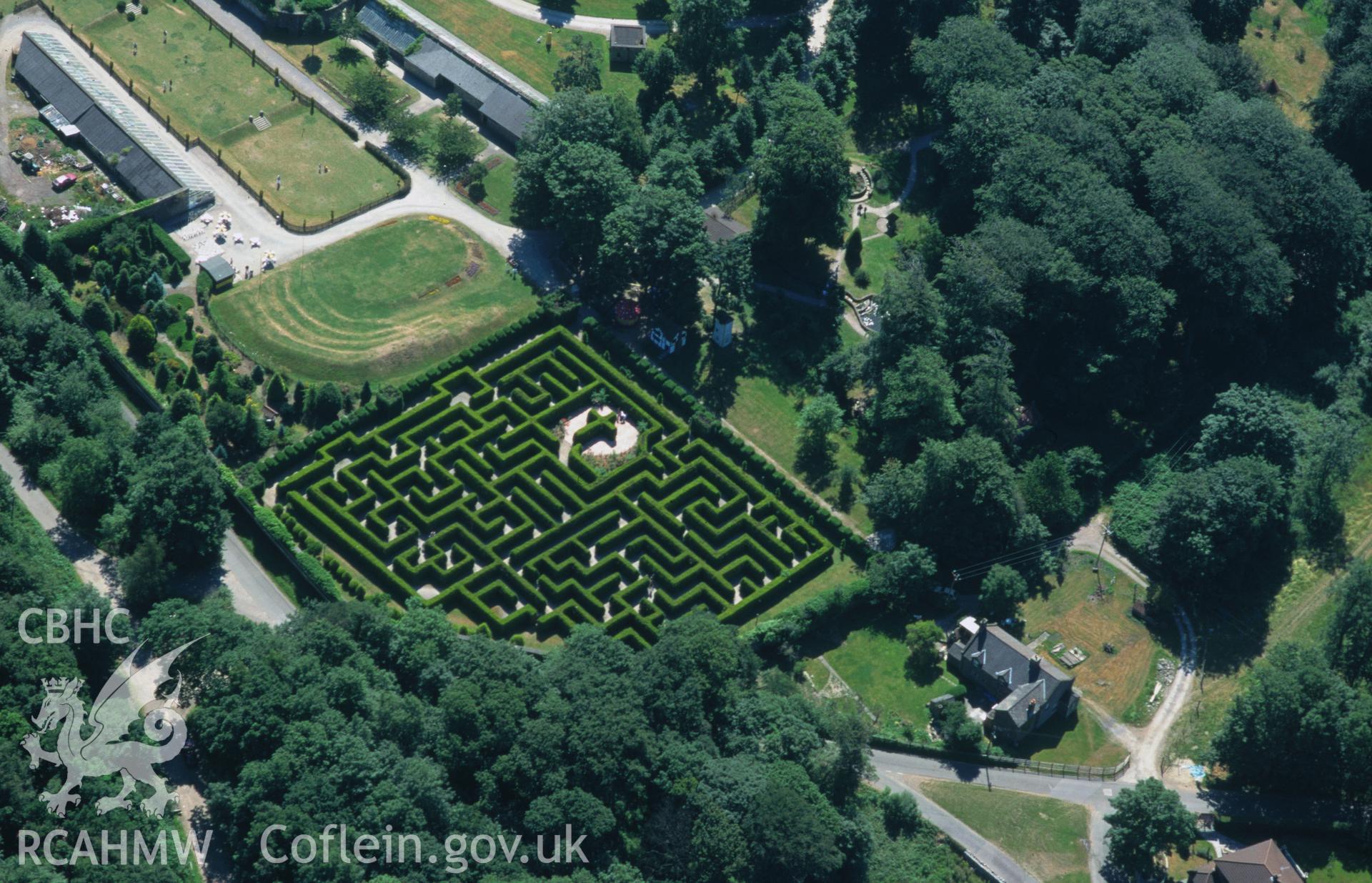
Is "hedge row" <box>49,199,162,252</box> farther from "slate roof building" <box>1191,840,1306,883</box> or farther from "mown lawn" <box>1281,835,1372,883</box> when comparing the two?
"mown lawn" <box>1281,835,1372,883</box>

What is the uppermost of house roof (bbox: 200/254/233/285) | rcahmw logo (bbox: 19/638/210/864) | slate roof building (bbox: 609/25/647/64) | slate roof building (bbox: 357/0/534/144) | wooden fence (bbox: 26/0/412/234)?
slate roof building (bbox: 609/25/647/64)

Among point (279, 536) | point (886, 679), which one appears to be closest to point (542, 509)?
point (279, 536)

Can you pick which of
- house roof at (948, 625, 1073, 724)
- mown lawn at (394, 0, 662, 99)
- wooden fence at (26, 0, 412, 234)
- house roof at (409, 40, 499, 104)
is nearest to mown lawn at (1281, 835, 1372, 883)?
house roof at (948, 625, 1073, 724)

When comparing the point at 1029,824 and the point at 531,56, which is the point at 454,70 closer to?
the point at 531,56

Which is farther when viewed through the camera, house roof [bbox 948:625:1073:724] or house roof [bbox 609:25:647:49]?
house roof [bbox 609:25:647:49]

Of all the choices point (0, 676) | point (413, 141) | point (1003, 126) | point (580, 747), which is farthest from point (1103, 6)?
point (0, 676)
